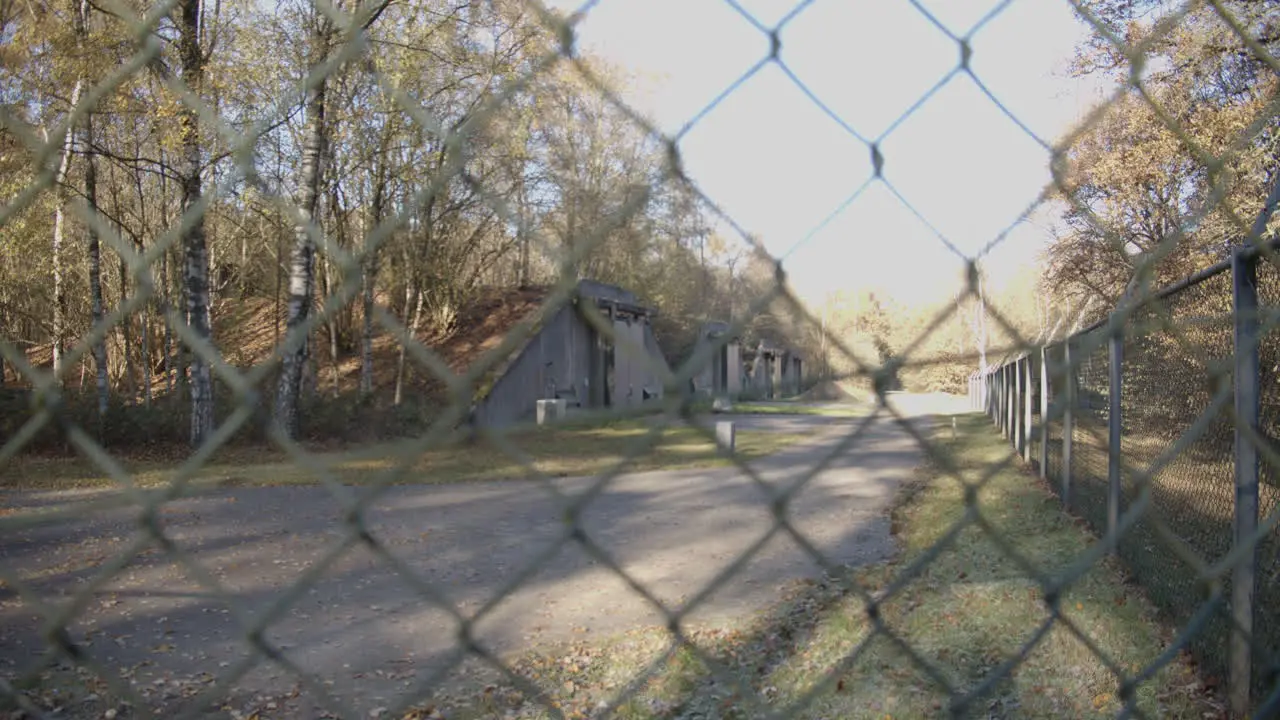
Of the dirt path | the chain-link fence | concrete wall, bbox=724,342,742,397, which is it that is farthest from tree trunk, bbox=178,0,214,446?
concrete wall, bbox=724,342,742,397

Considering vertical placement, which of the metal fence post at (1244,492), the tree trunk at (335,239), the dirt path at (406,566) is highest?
the tree trunk at (335,239)

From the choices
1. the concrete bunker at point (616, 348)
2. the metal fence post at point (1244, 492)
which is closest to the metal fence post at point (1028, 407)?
the metal fence post at point (1244, 492)

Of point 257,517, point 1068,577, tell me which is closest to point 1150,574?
point 1068,577

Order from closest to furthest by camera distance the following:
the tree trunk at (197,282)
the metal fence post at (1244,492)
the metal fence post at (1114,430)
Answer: the metal fence post at (1244,492) < the metal fence post at (1114,430) < the tree trunk at (197,282)

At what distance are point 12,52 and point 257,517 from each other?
4.40 m

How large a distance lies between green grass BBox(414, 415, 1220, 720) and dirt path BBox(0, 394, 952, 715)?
0.38 meters

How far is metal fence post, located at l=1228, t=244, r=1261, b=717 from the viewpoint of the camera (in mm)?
2701

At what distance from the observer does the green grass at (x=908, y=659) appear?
329 cm

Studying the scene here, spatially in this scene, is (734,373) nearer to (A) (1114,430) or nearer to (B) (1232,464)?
(B) (1232,464)

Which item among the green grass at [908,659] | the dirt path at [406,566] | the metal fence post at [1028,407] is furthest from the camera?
the metal fence post at [1028,407]

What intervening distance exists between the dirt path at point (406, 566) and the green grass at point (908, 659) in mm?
380

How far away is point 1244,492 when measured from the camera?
2.74 m

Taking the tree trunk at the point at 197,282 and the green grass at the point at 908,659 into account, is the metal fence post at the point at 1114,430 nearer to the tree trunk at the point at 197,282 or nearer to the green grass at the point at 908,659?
the green grass at the point at 908,659

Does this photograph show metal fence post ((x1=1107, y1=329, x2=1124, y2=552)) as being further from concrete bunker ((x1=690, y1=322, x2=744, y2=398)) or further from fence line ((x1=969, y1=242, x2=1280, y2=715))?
concrete bunker ((x1=690, y1=322, x2=744, y2=398))
